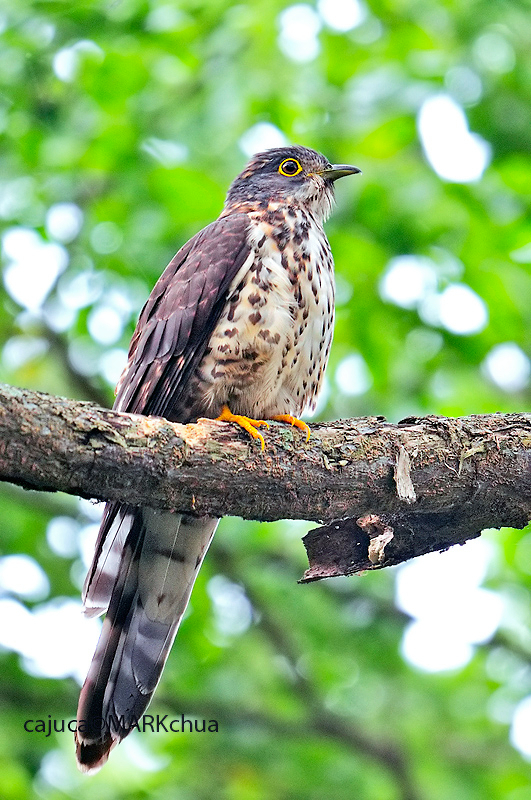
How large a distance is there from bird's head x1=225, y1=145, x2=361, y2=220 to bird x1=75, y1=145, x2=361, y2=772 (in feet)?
1.48

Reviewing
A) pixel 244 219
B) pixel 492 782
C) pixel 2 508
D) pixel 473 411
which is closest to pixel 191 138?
pixel 244 219

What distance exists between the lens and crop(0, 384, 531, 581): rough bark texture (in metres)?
2.82

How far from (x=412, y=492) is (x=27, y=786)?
12.4ft

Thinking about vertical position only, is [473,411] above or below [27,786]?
above

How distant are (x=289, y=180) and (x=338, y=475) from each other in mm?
2166

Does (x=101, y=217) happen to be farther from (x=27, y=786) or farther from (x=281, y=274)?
(x=27, y=786)

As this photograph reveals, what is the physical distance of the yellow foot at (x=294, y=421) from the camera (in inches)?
129

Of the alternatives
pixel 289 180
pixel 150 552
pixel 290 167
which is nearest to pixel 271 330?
pixel 150 552

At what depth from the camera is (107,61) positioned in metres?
5.09

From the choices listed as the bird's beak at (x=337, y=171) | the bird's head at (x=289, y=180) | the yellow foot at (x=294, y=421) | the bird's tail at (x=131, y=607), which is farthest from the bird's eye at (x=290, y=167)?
the bird's tail at (x=131, y=607)

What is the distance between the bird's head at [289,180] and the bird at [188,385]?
452 mm

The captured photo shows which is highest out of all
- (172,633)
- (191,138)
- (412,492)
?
(191,138)

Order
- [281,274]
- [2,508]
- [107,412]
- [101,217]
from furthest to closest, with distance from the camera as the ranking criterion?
1. [2,508]
2. [101,217]
3. [281,274]
4. [107,412]

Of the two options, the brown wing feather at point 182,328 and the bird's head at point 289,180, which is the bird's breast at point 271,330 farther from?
Result: the bird's head at point 289,180
